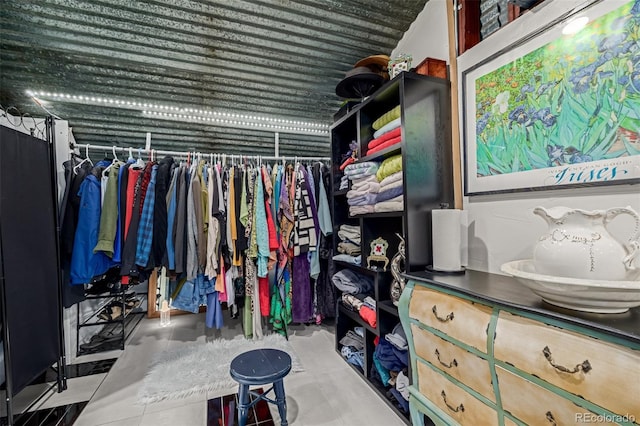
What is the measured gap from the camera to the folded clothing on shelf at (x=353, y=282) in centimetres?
224

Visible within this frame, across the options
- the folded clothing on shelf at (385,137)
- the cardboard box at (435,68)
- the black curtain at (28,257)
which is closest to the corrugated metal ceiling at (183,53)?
the cardboard box at (435,68)

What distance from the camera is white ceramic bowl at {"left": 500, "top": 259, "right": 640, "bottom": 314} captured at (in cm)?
75

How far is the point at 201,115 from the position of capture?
9.91 ft

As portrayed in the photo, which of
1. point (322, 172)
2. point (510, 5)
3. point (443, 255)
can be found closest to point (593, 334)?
point (443, 255)

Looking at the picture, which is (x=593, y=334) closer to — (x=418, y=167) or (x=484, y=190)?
(x=484, y=190)

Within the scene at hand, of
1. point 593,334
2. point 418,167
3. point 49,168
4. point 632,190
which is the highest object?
point 49,168

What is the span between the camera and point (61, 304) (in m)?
2.10

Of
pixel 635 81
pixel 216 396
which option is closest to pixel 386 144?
pixel 635 81

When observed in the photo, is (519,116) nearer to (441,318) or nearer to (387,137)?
(387,137)

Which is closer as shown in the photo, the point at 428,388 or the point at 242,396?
the point at 428,388

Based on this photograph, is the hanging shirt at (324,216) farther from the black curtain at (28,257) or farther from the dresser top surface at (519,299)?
the black curtain at (28,257)

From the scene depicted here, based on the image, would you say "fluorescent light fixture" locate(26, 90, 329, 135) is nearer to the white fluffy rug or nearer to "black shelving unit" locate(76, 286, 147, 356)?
"black shelving unit" locate(76, 286, 147, 356)

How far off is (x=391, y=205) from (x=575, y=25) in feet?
3.66

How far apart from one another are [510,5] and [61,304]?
3.55 metres
